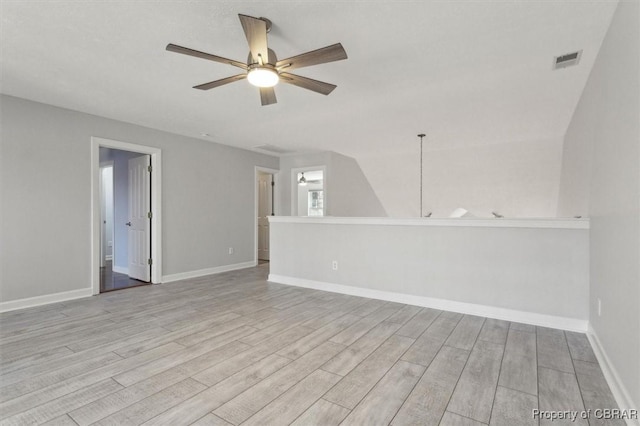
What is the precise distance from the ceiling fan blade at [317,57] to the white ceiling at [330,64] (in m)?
0.26

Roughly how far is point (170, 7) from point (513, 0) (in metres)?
2.23

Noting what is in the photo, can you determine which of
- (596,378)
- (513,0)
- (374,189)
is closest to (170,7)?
(513,0)

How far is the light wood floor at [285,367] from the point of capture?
68.0 inches

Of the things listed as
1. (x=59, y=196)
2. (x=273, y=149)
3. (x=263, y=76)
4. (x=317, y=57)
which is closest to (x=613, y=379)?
(x=317, y=57)

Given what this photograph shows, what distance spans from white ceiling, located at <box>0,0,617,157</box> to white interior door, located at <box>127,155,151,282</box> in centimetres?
90

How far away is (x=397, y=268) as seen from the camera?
390cm

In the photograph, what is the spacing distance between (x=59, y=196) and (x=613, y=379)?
18.5 ft

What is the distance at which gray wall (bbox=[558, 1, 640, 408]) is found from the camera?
158cm

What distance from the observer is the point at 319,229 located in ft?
15.2

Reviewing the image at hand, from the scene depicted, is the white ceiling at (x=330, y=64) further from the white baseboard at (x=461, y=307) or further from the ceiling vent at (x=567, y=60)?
the white baseboard at (x=461, y=307)

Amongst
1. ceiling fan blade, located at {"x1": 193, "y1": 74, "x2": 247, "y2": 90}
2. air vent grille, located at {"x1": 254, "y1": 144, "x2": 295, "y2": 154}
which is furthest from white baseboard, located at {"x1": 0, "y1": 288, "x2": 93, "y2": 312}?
air vent grille, located at {"x1": 254, "y1": 144, "x2": 295, "y2": 154}

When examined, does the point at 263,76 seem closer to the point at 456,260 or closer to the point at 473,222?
the point at 473,222

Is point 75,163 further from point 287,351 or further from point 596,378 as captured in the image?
point 596,378

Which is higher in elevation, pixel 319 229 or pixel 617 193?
pixel 617 193
